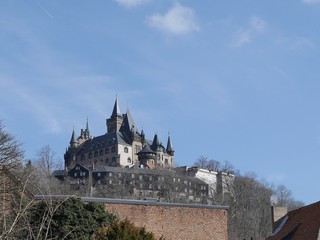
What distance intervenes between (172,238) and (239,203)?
62.6 meters

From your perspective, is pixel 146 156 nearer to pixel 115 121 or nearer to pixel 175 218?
pixel 115 121

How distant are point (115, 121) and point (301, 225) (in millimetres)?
143567

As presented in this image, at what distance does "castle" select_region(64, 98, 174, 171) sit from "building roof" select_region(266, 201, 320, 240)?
118m

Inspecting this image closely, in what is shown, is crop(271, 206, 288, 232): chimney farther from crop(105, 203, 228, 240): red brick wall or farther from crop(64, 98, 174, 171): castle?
crop(64, 98, 174, 171): castle

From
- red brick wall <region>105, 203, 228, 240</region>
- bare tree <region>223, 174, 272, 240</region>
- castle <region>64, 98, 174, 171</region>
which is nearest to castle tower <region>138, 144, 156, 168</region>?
castle <region>64, 98, 174, 171</region>

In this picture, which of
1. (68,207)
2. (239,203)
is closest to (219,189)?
(239,203)

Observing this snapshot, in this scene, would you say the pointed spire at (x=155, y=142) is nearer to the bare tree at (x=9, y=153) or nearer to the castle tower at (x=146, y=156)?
the castle tower at (x=146, y=156)

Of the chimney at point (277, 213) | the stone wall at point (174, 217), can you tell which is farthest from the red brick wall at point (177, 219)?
the chimney at point (277, 213)

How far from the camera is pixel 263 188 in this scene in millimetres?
104250

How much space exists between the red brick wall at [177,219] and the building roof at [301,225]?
361 centimetres

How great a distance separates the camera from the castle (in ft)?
519

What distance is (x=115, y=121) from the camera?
173 metres

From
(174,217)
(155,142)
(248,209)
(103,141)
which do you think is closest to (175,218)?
(174,217)

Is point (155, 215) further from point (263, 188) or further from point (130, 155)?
point (130, 155)
